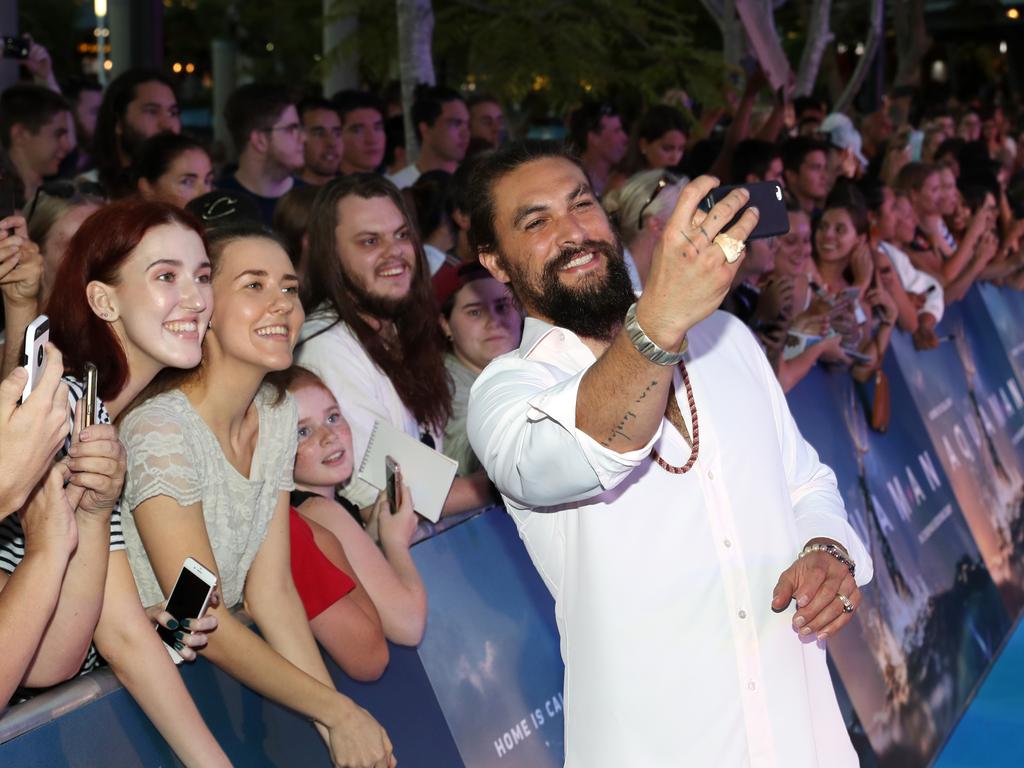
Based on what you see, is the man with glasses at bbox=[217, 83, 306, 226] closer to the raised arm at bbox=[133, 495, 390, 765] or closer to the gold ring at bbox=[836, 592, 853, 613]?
the raised arm at bbox=[133, 495, 390, 765]

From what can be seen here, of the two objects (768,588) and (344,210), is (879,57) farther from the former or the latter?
(768,588)

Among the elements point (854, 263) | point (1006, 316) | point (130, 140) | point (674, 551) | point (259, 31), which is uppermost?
point (259, 31)

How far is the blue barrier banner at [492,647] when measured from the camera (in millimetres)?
3600

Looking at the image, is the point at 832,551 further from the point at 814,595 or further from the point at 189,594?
the point at 189,594

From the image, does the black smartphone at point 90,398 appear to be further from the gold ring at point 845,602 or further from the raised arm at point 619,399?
the gold ring at point 845,602

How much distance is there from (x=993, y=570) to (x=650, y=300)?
5.13 metres

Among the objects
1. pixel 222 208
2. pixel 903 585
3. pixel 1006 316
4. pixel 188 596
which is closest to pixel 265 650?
pixel 188 596

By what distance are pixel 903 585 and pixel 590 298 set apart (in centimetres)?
319

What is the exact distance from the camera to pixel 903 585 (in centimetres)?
556

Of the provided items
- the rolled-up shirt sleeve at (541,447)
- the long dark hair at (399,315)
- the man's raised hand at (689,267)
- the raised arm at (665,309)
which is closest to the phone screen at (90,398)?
the rolled-up shirt sleeve at (541,447)

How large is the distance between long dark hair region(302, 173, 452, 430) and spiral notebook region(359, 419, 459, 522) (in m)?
0.54

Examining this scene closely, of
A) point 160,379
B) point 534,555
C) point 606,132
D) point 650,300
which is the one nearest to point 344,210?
point 160,379

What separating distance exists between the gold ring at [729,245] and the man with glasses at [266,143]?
4.74 meters

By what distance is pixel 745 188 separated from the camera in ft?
7.33
